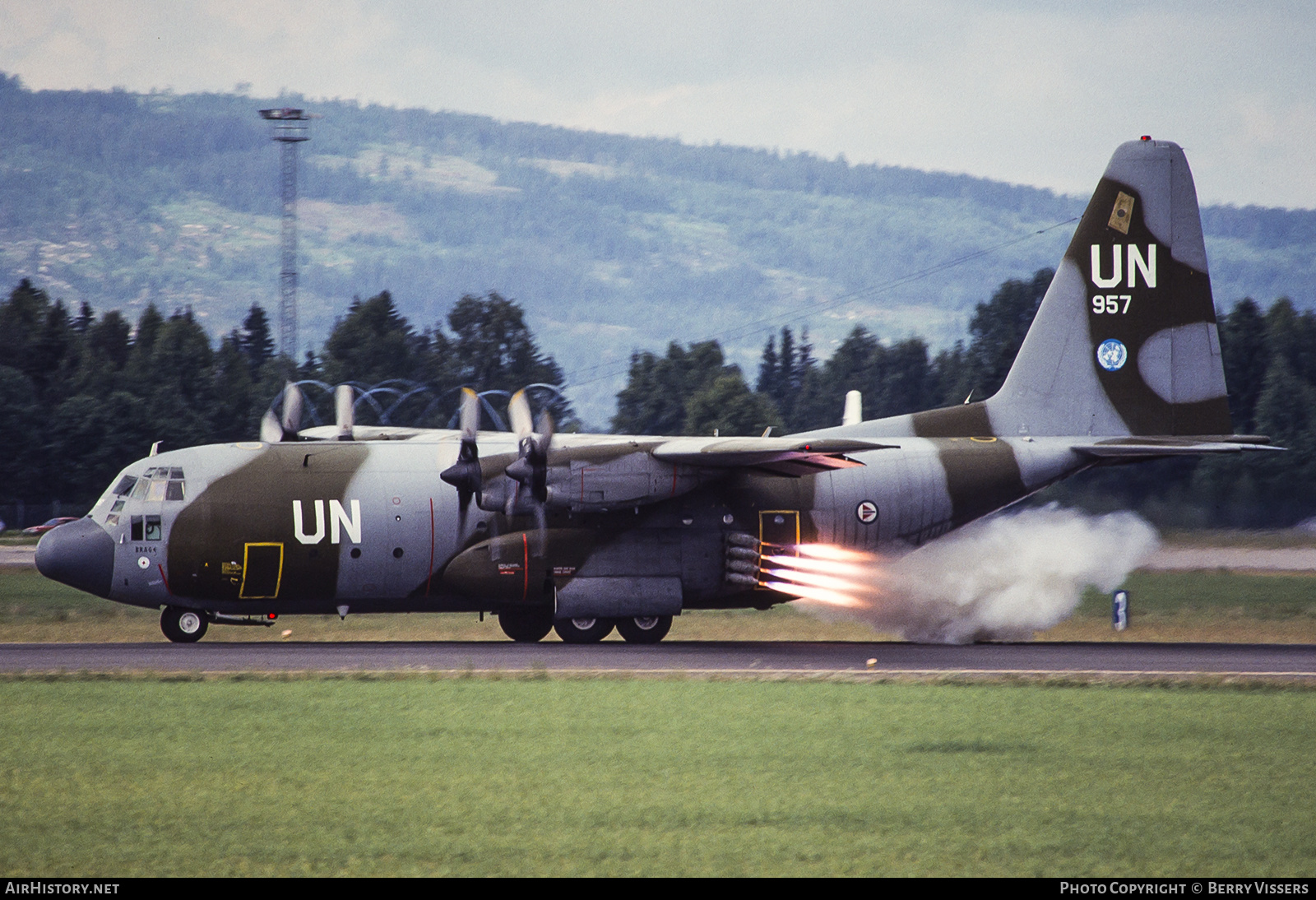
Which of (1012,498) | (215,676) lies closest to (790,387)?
(1012,498)

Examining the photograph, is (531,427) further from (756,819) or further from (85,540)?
(756,819)

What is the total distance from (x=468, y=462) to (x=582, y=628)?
4.20m

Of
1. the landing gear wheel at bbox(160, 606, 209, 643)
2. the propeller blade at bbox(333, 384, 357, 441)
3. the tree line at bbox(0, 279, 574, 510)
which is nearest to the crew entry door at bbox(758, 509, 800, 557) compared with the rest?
the propeller blade at bbox(333, 384, 357, 441)

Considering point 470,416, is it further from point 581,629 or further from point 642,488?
point 581,629

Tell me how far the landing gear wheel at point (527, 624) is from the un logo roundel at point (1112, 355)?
12923mm

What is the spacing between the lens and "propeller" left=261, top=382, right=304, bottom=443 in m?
27.3

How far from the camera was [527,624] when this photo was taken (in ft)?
89.5

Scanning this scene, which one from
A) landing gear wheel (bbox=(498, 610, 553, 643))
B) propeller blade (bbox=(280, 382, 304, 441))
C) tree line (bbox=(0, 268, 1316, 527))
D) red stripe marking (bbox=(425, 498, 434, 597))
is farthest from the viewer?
tree line (bbox=(0, 268, 1316, 527))

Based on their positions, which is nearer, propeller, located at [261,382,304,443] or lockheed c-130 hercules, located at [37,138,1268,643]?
lockheed c-130 hercules, located at [37,138,1268,643]

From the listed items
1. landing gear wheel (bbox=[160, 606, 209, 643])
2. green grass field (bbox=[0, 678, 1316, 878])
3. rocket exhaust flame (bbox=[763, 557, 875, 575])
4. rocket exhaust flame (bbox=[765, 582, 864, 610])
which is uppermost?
rocket exhaust flame (bbox=[763, 557, 875, 575])

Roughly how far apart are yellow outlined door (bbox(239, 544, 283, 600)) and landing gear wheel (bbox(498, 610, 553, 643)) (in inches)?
189

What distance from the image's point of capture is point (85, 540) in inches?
968

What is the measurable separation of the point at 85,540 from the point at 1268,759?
65.9 feet

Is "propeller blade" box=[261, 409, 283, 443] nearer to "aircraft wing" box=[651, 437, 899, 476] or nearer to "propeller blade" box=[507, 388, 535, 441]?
"propeller blade" box=[507, 388, 535, 441]
